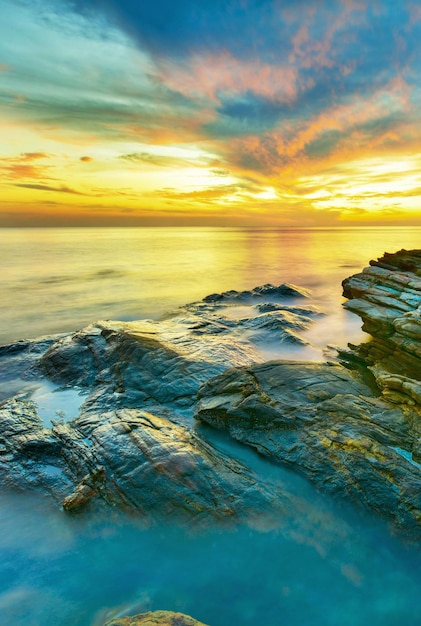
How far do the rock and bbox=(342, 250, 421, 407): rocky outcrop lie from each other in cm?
597

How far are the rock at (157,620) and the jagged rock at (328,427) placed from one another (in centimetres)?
331

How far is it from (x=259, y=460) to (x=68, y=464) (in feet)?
13.0

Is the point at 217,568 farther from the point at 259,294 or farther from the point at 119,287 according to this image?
the point at 119,287

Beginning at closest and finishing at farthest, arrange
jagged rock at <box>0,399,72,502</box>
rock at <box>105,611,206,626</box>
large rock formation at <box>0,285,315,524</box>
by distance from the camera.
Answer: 1. rock at <box>105,611,206,626</box>
2. large rock formation at <box>0,285,315,524</box>
3. jagged rock at <box>0,399,72,502</box>

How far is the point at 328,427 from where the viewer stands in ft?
24.0

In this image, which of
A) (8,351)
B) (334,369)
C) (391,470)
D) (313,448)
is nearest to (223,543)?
(313,448)

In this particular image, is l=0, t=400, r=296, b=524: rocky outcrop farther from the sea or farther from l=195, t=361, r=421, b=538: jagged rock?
l=195, t=361, r=421, b=538: jagged rock

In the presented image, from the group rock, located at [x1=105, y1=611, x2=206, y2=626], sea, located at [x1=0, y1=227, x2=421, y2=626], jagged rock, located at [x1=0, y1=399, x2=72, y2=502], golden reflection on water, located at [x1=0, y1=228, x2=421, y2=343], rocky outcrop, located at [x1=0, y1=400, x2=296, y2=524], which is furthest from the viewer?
golden reflection on water, located at [x1=0, y1=228, x2=421, y2=343]

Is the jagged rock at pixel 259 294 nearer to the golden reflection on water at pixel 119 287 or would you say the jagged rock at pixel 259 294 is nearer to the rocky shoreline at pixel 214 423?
the golden reflection on water at pixel 119 287

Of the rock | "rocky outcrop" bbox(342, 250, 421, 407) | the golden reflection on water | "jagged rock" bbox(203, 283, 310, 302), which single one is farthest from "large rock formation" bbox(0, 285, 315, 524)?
"jagged rock" bbox(203, 283, 310, 302)

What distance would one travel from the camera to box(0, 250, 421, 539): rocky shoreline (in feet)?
20.6

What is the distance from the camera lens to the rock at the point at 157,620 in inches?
167

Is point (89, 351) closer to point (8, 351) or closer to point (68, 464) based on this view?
point (8, 351)

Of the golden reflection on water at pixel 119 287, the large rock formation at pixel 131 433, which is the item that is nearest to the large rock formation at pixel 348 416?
the large rock formation at pixel 131 433
